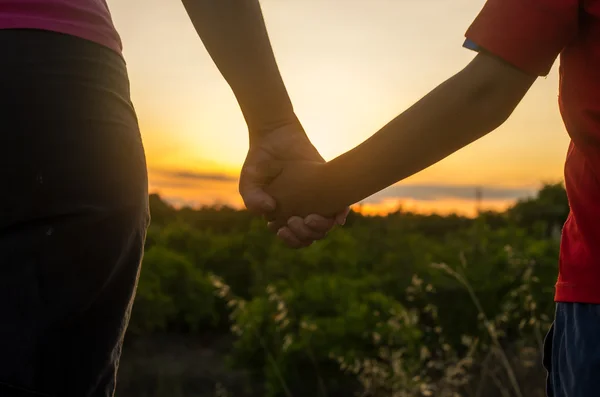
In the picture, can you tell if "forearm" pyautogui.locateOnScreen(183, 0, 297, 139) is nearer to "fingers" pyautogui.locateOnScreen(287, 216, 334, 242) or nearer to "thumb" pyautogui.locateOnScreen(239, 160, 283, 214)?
"thumb" pyautogui.locateOnScreen(239, 160, 283, 214)

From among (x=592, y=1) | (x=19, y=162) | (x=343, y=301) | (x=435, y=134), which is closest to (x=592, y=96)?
(x=592, y=1)

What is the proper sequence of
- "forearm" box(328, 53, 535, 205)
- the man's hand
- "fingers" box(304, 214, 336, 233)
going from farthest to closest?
the man's hand < "fingers" box(304, 214, 336, 233) < "forearm" box(328, 53, 535, 205)

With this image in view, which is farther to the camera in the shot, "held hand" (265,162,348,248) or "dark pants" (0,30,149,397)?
"held hand" (265,162,348,248)

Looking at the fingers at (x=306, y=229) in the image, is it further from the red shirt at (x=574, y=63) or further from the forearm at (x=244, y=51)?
the red shirt at (x=574, y=63)

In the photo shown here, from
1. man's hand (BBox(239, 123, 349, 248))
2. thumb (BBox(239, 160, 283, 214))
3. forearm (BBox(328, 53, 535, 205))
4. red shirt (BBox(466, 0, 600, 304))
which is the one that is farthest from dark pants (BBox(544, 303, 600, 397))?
thumb (BBox(239, 160, 283, 214))

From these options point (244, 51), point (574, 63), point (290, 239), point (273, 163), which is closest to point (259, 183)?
point (273, 163)

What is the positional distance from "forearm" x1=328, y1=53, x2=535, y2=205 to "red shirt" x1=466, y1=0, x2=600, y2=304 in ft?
0.20

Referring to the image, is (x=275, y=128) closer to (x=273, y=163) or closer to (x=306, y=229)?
(x=273, y=163)

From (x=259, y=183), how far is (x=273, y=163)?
6 centimetres

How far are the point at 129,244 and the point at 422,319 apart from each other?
4196 mm

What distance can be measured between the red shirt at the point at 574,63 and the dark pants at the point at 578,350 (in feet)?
0.09

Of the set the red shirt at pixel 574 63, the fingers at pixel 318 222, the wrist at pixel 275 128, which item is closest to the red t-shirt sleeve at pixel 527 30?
the red shirt at pixel 574 63

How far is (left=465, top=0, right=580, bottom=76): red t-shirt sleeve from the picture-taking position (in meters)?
1.07

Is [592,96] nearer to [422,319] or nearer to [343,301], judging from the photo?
[343,301]
